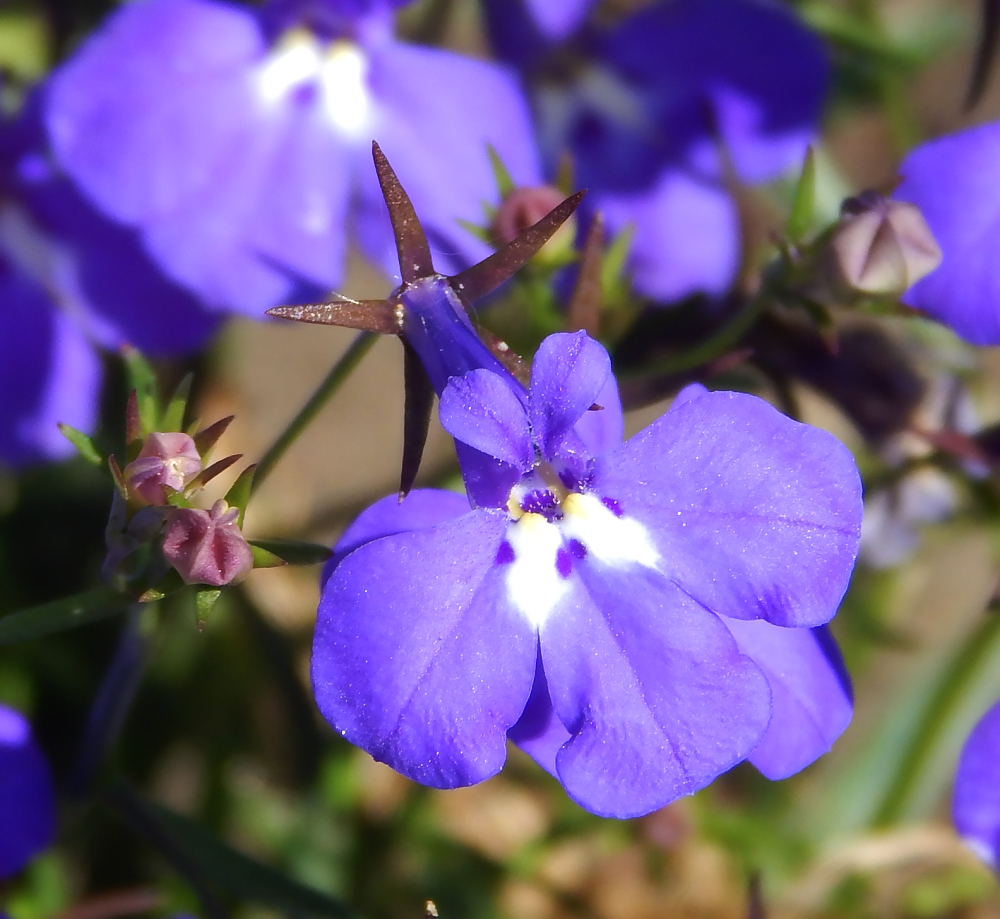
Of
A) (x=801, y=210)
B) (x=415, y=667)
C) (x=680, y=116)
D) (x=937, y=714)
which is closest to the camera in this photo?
(x=415, y=667)

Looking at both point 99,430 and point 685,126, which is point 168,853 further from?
point 685,126

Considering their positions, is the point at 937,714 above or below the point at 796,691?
below

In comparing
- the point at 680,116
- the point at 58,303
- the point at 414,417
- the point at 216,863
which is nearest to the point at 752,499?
the point at 414,417

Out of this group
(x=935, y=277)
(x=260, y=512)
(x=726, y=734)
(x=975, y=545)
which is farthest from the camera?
(x=975, y=545)

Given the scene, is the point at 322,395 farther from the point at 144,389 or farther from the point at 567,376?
the point at 567,376

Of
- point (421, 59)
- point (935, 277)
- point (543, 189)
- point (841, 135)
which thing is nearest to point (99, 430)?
point (421, 59)

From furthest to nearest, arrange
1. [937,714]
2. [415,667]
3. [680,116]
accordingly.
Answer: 1. [937,714]
2. [680,116]
3. [415,667]

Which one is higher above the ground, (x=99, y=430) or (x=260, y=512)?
(x=99, y=430)
